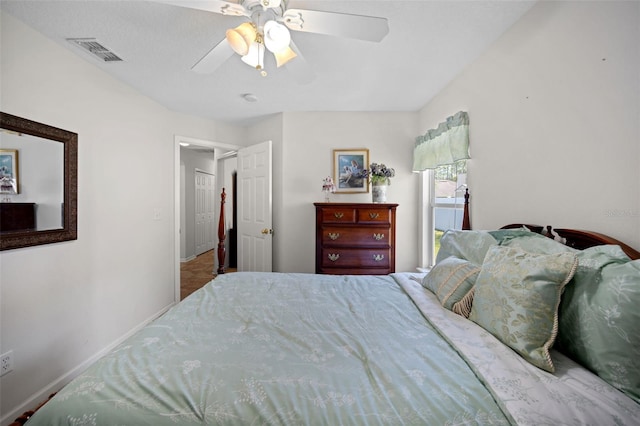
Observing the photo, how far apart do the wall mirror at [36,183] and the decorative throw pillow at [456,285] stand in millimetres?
2426

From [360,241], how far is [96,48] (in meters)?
2.58

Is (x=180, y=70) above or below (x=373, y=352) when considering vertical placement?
above

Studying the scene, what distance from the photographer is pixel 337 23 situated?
117cm

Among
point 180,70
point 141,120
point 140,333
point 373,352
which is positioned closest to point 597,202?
point 373,352

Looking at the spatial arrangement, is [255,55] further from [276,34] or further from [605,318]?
[605,318]

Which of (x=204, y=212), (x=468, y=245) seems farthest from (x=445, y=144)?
(x=204, y=212)

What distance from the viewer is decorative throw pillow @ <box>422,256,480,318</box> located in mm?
1165

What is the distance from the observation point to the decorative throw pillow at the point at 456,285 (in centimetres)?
117

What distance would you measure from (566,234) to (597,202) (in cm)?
18

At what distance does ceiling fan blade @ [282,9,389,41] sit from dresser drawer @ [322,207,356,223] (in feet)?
5.18

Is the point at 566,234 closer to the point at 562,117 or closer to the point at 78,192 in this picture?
the point at 562,117

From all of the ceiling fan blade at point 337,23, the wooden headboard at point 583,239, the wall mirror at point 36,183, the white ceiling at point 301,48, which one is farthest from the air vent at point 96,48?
the wooden headboard at point 583,239

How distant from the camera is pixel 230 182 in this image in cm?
450

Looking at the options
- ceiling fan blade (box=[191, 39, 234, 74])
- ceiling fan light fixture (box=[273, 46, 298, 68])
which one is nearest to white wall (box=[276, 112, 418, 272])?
ceiling fan blade (box=[191, 39, 234, 74])
